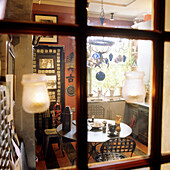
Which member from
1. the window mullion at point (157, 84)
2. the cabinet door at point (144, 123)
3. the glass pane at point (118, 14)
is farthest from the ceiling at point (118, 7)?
the cabinet door at point (144, 123)

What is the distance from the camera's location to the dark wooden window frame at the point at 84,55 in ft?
1.22

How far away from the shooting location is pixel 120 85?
53cm

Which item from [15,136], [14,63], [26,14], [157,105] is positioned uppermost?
[26,14]

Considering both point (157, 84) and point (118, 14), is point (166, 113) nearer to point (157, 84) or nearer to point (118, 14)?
point (157, 84)

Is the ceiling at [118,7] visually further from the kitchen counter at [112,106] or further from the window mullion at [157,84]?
the kitchen counter at [112,106]

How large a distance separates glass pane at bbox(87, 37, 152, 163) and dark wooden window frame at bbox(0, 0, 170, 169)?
0.03 metres

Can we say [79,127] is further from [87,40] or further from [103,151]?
[103,151]

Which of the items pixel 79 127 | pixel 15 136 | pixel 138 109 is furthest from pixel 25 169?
pixel 138 109

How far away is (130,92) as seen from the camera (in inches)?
19.4

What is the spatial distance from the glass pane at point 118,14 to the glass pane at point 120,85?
→ 53 millimetres

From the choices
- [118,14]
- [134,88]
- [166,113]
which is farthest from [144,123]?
[118,14]

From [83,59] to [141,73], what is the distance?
211 mm

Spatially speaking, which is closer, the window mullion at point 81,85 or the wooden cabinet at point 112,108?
the window mullion at point 81,85

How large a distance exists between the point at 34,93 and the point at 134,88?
28cm
